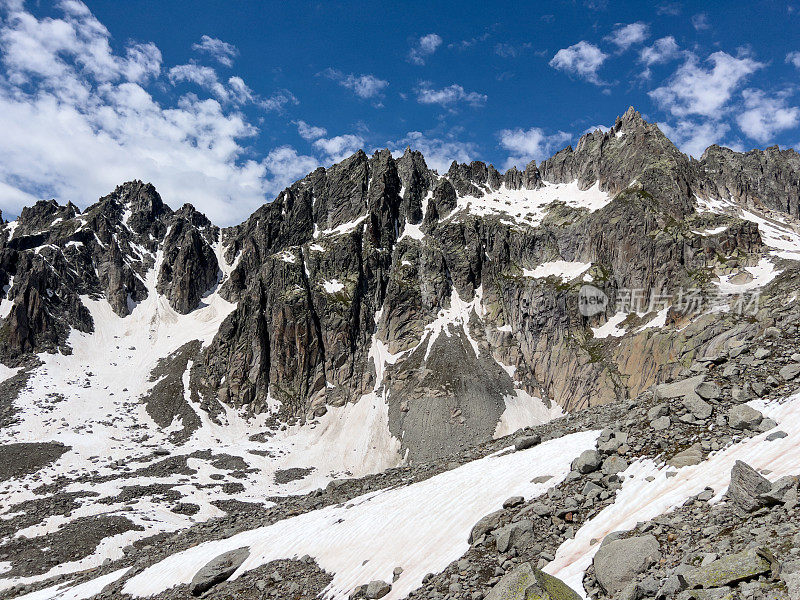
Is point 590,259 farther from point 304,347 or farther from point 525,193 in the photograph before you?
point 304,347

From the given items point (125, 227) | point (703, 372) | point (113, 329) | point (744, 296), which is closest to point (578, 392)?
point (744, 296)

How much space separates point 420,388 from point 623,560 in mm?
98249

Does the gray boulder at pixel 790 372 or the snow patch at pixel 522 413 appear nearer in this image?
the gray boulder at pixel 790 372

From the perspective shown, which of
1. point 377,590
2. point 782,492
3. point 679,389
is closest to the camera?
point 782,492

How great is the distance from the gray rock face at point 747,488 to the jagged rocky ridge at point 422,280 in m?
69.8

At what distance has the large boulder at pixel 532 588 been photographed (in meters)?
9.84

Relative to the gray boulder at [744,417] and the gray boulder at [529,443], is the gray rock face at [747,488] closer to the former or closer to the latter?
the gray boulder at [744,417]

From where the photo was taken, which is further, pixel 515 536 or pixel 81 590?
pixel 81 590

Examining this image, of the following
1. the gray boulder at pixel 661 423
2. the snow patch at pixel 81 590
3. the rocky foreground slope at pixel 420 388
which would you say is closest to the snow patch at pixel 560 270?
the rocky foreground slope at pixel 420 388

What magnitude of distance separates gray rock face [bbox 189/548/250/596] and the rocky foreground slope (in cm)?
11

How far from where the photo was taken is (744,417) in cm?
1389

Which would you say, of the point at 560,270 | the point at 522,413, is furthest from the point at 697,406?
the point at 560,270

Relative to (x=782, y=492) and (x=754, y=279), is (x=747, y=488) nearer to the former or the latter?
(x=782, y=492)

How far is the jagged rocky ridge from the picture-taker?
10175 centimetres
